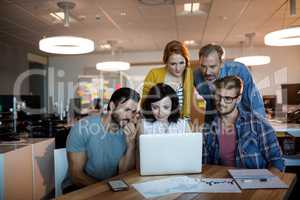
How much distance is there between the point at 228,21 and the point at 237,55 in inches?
105

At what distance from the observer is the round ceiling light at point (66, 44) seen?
10.2ft

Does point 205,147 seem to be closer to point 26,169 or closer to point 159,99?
point 159,99

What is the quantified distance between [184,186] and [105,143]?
2.31 ft

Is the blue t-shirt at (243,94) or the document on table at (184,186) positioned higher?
the blue t-shirt at (243,94)

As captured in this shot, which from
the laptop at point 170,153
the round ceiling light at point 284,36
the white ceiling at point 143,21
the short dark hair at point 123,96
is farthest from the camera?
the white ceiling at point 143,21

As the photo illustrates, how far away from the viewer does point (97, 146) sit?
6.28ft

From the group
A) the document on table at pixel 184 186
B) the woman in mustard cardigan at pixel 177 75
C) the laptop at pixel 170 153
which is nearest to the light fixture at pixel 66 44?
the woman in mustard cardigan at pixel 177 75

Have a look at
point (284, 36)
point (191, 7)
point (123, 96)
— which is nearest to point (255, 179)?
point (123, 96)

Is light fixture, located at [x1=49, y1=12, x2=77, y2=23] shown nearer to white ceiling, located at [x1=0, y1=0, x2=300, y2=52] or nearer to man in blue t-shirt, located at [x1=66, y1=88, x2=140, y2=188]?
white ceiling, located at [x1=0, y1=0, x2=300, y2=52]

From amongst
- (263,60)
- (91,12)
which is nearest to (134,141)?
(91,12)

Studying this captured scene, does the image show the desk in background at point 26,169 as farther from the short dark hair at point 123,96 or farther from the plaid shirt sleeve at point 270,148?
the plaid shirt sleeve at point 270,148

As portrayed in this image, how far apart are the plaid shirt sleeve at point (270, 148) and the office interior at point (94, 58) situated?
0.74 meters

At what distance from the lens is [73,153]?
1.87 m

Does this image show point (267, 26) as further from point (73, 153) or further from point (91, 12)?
point (73, 153)
